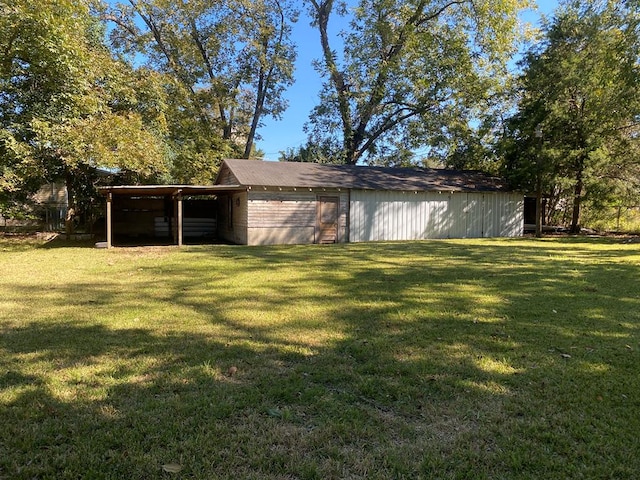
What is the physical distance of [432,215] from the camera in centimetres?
1955

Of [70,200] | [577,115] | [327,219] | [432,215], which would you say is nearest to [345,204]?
[327,219]

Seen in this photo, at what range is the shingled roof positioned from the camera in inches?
660

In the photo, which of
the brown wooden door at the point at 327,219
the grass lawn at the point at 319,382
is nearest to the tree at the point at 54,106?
the brown wooden door at the point at 327,219

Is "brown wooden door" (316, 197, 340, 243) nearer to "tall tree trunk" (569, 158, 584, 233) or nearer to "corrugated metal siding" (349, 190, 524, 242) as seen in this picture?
"corrugated metal siding" (349, 190, 524, 242)

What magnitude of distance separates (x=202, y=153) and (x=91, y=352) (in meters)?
21.4

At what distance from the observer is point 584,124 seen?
1955 cm

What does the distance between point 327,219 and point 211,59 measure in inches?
633

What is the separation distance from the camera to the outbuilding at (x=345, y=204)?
53.2 feet

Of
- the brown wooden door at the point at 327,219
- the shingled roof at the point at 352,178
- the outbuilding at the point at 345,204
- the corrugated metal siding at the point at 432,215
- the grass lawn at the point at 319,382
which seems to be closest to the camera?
the grass lawn at the point at 319,382

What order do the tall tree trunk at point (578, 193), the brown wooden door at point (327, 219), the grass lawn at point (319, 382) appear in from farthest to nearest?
the tall tree trunk at point (578, 193)
the brown wooden door at point (327, 219)
the grass lawn at point (319, 382)

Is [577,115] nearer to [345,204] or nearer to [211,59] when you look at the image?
[345,204]

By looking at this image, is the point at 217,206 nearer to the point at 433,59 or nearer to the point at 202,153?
the point at 202,153

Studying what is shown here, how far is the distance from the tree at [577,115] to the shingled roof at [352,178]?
235 cm

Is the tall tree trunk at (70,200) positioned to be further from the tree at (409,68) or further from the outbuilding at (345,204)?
the tree at (409,68)
